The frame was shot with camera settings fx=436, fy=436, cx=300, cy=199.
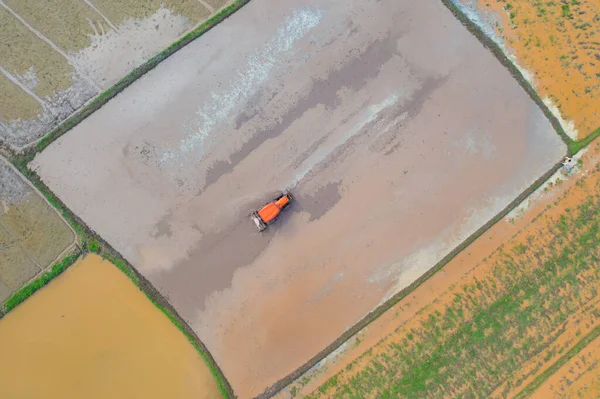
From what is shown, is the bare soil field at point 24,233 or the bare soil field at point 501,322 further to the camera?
the bare soil field at point 24,233

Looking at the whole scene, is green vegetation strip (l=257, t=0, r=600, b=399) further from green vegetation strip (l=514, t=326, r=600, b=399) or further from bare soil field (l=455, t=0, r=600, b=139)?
green vegetation strip (l=514, t=326, r=600, b=399)

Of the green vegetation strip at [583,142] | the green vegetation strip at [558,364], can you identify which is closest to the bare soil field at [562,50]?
the green vegetation strip at [583,142]

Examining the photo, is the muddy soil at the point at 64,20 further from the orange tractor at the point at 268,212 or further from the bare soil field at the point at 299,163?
the orange tractor at the point at 268,212

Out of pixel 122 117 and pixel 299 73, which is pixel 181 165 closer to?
pixel 122 117

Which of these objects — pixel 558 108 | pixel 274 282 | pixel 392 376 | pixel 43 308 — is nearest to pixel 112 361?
pixel 43 308

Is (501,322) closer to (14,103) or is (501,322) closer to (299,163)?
(299,163)
